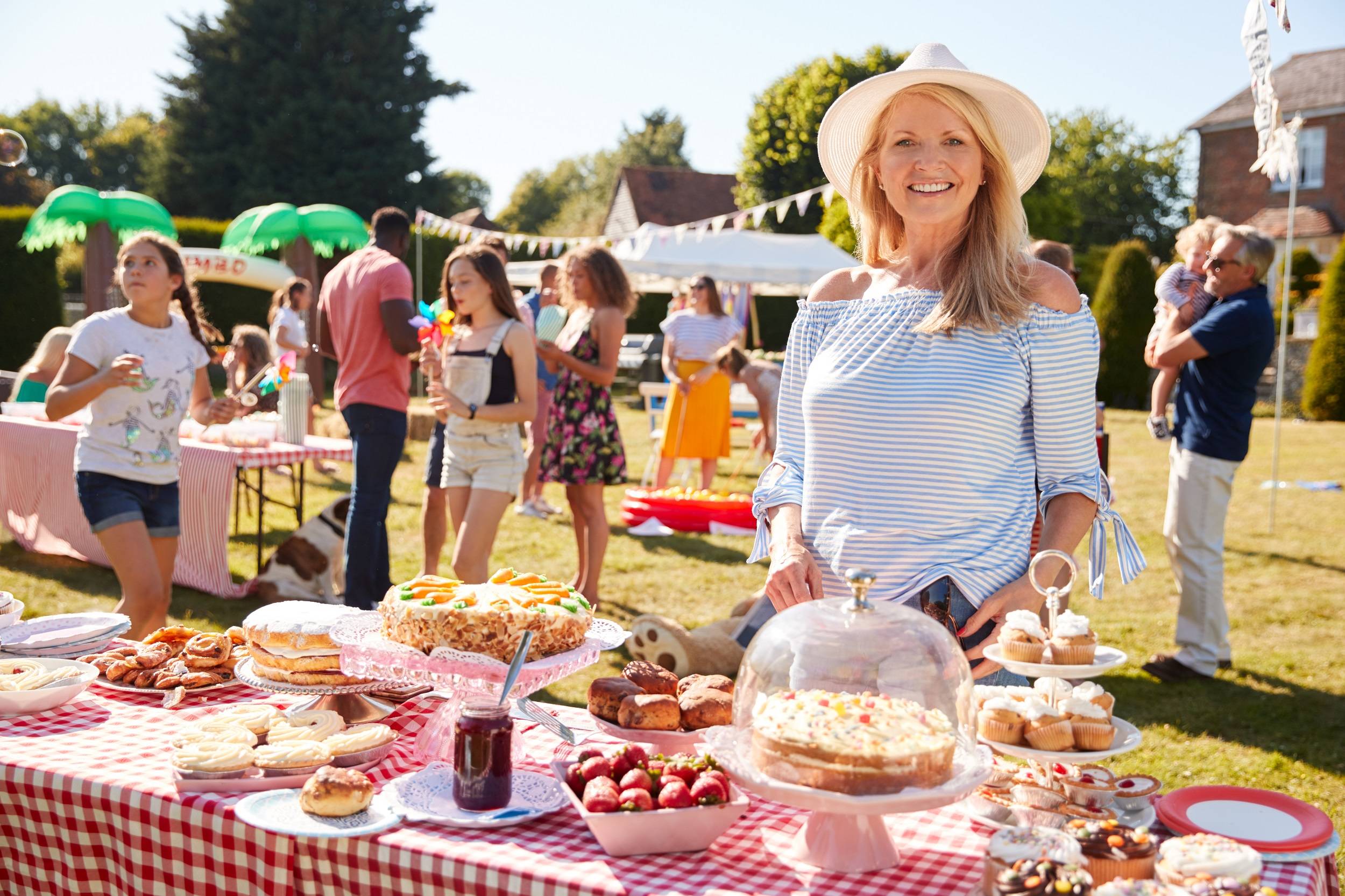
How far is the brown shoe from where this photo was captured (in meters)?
5.30

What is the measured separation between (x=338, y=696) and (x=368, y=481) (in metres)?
3.33

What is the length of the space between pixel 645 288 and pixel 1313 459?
998 cm

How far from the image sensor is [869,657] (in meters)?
1.65

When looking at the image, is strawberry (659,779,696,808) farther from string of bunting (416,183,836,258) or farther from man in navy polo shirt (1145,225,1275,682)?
string of bunting (416,183,836,258)

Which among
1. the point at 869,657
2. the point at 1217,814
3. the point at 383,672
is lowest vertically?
the point at 1217,814

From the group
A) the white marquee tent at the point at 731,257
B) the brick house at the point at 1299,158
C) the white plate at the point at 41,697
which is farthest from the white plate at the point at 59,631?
the brick house at the point at 1299,158

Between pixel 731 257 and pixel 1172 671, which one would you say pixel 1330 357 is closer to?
pixel 731 257

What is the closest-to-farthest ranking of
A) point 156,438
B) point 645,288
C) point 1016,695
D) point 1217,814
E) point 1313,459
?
1. point 1217,814
2. point 1016,695
3. point 156,438
4. point 1313,459
5. point 645,288

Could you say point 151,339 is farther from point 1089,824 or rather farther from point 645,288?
point 645,288

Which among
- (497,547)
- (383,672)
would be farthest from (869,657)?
(497,547)

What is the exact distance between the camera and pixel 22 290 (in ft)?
57.0

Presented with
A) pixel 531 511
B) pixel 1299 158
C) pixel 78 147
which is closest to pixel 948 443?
pixel 531 511

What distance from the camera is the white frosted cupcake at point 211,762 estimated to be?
6.01ft

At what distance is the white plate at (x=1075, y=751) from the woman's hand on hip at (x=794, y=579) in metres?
0.38
